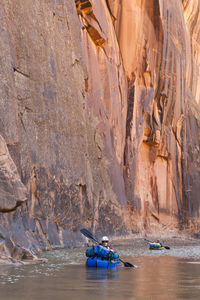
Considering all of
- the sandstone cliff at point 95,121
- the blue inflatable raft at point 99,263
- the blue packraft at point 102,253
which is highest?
the sandstone cliff at point 95,121

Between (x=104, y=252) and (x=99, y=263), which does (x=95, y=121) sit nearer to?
(x=104, y=252)

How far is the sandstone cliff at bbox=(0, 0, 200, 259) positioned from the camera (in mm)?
21547

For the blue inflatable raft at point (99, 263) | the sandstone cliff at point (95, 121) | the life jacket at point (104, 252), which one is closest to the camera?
the blue inflatable raft at point (99, 263)

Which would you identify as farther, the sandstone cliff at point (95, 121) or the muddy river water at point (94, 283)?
the sandstone cliff at point (95, 121)

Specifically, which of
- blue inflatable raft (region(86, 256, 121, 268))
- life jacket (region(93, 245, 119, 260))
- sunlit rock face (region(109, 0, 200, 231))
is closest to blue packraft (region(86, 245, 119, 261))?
life jacket (region(93, 245, 119, 260))

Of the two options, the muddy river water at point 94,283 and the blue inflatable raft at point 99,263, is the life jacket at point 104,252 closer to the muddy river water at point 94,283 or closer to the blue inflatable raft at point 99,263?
the blue inflatable raft at point 99,263

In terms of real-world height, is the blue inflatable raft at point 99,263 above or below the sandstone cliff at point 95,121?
below

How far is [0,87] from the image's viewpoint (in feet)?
64.2

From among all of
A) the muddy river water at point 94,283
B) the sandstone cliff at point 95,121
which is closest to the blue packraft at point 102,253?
the muddy river water at point 94,283

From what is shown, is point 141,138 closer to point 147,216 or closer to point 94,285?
point 147,216

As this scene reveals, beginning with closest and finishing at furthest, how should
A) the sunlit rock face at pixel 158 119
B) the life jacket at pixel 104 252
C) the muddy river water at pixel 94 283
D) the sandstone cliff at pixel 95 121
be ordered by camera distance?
the muddy river water at pixel 94 283
the life jacket at pixel 104 252
the sandstone cliff at pixel 95 121
the sunlit rock face at pixel 158 119

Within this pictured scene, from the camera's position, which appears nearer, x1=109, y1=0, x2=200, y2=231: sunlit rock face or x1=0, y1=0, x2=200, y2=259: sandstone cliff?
x1=0, y1=0, x2=200, y2=259: sandstone cliff

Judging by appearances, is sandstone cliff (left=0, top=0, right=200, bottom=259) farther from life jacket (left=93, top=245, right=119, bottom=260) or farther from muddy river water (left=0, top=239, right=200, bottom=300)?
muddy river water (left=0, top=239, right=200, bottom=300)

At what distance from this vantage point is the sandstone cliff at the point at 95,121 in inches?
848
